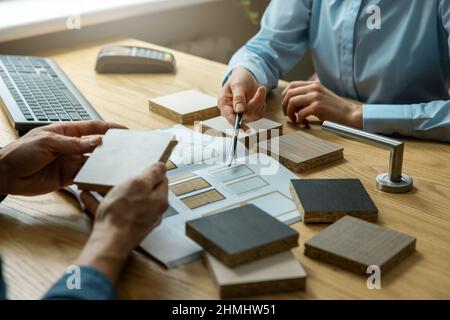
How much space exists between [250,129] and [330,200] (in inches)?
12.3

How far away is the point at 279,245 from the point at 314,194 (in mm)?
180

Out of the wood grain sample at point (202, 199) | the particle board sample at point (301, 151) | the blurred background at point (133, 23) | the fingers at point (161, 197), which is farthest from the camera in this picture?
the blurred background at point (133, 23)

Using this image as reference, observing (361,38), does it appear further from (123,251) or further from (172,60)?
(123,251)

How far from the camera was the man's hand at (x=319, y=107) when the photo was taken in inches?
50.3

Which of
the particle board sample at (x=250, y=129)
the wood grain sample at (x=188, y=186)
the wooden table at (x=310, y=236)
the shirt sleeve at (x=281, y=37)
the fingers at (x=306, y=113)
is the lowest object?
the wooden table at (x=310, y=236)

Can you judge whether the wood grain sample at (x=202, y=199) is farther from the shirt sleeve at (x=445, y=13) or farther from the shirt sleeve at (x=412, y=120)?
the shirt sleeve at (x=445, y=13)

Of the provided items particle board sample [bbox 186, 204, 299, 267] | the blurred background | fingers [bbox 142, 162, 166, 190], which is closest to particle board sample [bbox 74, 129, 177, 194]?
fingers [bbox 142, 162, 166, 190]

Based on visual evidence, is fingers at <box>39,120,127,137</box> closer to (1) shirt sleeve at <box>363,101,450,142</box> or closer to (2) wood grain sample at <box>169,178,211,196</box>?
(2) wood grain sample at <box>169,178,211,196</box>

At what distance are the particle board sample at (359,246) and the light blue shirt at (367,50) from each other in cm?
44

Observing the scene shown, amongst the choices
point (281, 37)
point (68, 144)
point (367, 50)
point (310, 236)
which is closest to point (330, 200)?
point (310, 236)

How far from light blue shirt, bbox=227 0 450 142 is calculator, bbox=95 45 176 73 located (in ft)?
0.73

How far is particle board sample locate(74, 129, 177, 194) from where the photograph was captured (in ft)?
2.80

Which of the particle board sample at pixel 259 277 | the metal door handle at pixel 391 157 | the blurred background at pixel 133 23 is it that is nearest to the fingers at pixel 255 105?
the metal door handle at pixel 391 157
